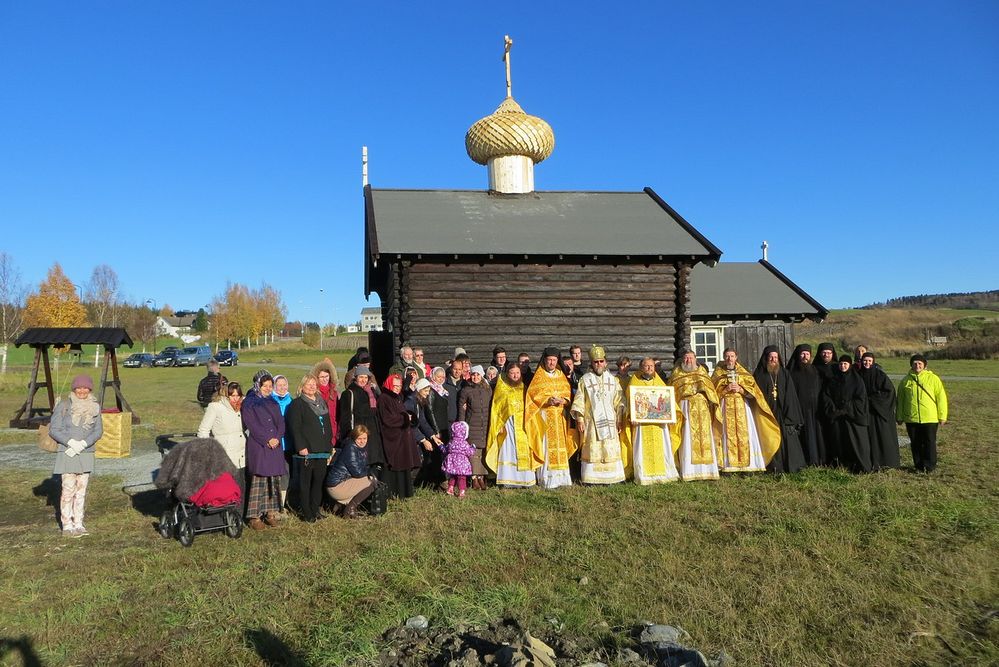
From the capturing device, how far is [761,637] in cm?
389

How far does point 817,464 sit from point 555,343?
5.78 m

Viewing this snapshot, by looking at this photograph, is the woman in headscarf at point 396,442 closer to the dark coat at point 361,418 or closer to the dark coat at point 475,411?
the dark coat at point 361,418

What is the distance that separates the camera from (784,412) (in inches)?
341

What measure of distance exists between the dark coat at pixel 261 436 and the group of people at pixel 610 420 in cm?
35

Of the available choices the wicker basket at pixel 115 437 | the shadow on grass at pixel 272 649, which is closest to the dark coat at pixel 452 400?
the shadow on grass at pixel 272 649

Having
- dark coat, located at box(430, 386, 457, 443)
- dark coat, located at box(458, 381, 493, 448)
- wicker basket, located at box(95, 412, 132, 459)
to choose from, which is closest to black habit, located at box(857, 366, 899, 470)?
dark coat, located at box(458, 381, 493, 448)

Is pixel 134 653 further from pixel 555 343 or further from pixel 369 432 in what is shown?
pixel 555 343

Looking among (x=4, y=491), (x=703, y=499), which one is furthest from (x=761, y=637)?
(x=4, y=491)

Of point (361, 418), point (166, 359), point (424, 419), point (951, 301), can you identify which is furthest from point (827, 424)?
point (951, 301)

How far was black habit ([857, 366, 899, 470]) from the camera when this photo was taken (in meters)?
8.66

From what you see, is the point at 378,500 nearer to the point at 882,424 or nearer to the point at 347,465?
the point at 347,465

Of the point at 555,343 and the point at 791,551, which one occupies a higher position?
the point at 555,343

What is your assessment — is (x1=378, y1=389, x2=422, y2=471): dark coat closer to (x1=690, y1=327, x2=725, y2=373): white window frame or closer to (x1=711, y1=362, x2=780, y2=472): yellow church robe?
(x1=711, y1=362, x2=780, y2=472): yellow church robe

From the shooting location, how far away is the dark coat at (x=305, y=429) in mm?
6930
